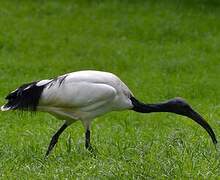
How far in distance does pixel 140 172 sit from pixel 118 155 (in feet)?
3.76

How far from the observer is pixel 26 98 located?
26.7 feet

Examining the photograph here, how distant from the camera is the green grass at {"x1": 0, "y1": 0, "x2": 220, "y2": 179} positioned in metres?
7.12

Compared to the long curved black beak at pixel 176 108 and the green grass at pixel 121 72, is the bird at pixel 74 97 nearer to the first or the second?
the long curved black beak at pixel 176 108

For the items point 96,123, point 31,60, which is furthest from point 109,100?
point 31,60

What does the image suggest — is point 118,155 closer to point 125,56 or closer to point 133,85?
point 133,85

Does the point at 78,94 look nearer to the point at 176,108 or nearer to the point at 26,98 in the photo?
the point at 26,98

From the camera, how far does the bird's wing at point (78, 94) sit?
8156mm

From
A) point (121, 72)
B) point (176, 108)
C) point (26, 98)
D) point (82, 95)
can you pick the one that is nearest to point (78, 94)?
point (82, 95)

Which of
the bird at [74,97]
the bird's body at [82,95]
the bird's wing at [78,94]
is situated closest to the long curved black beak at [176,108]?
the bird at [74,97]

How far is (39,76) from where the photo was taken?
14.3m

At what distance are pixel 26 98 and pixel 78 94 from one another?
1.66 ft

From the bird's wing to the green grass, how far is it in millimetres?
469

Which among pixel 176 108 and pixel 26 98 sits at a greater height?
pixel 26 98

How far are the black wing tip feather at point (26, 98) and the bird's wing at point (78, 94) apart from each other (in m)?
0.07
